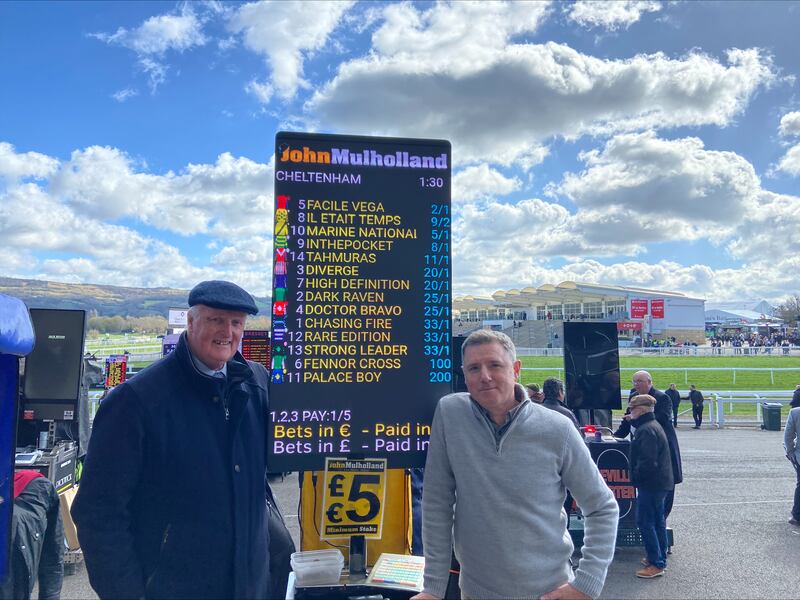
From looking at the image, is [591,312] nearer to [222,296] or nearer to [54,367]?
[54,367]

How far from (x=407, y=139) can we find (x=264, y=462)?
2.07 meters

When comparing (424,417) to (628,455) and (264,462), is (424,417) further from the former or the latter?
(628,455)

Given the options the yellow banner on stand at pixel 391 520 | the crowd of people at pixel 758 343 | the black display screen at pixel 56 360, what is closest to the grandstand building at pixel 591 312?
the crowd of people at pixel 758 343

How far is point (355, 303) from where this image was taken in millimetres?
3100

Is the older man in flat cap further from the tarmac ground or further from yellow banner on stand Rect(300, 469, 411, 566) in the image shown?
the tarmac ground

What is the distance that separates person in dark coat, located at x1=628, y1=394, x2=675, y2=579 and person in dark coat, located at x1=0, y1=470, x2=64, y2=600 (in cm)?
568

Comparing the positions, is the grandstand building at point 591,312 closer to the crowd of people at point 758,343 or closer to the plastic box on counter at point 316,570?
the crowd of people at point 758,343

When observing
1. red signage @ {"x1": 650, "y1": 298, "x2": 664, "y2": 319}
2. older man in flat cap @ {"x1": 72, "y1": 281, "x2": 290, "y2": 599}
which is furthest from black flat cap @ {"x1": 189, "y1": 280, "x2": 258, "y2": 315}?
red signage @ {"x1": 650, "y1": 298, "x2": 664, "y2": 319}

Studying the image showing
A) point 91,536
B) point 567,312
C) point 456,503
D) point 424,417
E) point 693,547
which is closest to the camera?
point 91,536

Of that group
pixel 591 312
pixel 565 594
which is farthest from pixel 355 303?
pixel 591 312

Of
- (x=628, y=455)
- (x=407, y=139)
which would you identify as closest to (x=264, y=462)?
(x=407, y=139)

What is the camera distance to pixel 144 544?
231 centimetres

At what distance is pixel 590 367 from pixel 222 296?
6.82 metres

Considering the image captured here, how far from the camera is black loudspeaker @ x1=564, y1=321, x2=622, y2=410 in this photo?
810 cm
